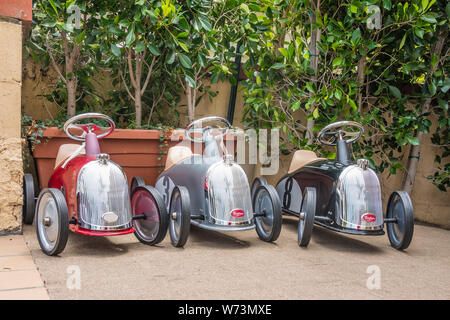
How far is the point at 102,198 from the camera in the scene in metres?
2.41

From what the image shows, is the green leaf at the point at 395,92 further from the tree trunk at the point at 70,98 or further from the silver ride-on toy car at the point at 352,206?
the tree trunk at the point at 70,98

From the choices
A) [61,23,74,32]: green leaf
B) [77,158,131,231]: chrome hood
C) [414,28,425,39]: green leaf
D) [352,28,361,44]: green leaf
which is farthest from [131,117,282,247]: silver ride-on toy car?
[414,28,425,39]: green leaf

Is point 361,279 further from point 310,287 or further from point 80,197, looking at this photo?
point 80,197

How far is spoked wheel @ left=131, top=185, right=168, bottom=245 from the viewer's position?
254 cm

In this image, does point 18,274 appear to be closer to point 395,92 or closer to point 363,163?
point 363,163

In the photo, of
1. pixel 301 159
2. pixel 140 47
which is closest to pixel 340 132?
pixel 301 159

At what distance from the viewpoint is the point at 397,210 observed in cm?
283

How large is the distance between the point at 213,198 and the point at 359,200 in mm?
890

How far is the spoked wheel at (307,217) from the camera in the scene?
2.69 metres

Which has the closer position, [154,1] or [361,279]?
[361,279]

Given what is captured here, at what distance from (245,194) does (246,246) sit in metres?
0.34

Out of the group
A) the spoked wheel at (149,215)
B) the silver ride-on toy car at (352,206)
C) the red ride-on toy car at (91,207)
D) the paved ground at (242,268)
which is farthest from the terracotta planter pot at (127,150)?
the silver ride-on toy car at (352,206)

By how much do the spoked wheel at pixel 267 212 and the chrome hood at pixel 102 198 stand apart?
0.88 metres
